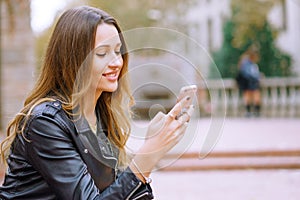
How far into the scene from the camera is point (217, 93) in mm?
13875

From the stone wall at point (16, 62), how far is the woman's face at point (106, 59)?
7.30m

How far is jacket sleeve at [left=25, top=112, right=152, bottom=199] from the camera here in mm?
1698

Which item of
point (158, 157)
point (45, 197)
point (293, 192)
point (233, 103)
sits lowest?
point (233, 103)

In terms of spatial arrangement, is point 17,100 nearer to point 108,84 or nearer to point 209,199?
point 209,199

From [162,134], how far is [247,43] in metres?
18.6

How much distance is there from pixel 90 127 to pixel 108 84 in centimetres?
16

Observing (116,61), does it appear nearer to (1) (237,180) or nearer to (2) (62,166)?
(2) (62,166)

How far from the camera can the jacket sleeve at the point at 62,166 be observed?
170 cm

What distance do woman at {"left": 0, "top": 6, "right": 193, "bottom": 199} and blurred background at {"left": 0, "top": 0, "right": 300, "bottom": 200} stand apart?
0.48 ft

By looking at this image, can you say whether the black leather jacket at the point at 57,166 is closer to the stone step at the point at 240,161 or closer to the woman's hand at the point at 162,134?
the woman's hand at the point at 162,134

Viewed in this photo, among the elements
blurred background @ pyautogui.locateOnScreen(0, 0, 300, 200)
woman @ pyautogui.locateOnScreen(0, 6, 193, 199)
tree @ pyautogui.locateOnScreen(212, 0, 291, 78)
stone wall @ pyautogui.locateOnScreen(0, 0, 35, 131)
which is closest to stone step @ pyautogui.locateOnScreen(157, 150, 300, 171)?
blurred background @ pyautogui.locateOnScreen(0, 0, 300, 200)

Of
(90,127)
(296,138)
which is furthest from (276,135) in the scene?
(90,127)

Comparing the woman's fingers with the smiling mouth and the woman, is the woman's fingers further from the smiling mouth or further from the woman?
the smiling mouth

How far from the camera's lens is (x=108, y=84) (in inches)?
74.3
